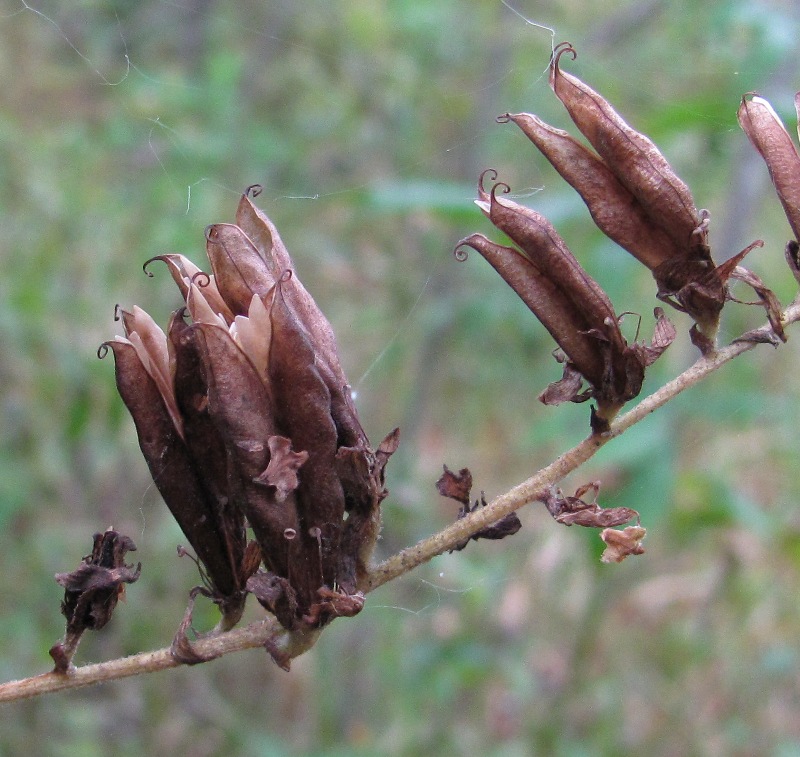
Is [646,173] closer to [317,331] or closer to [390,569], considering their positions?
[317,331]

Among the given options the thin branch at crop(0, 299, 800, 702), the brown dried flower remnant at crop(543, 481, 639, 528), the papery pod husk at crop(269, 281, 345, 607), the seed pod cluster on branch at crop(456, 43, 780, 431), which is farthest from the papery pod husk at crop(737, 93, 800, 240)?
the papery pod husk at crop(269, 281, 345, 607)

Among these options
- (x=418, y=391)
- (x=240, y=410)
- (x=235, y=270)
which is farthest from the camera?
(x=418, y=391)

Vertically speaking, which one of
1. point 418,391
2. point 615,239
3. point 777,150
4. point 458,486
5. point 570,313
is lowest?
point 458,486

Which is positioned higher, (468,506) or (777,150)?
(777,150)

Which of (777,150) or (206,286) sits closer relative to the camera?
(206,286)

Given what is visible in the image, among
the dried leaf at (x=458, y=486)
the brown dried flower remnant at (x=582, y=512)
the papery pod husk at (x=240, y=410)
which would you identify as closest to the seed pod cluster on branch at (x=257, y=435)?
the papery pod husk at (x=240, y=410)

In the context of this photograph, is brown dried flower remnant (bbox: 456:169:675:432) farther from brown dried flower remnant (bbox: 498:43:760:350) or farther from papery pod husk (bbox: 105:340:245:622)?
papery pod husk (bbox: 105:340:245:622)

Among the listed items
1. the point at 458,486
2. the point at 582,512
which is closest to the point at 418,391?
the point at 458,486

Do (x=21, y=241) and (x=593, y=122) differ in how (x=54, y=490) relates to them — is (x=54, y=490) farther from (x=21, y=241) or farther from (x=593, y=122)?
(x=593, y=122)
